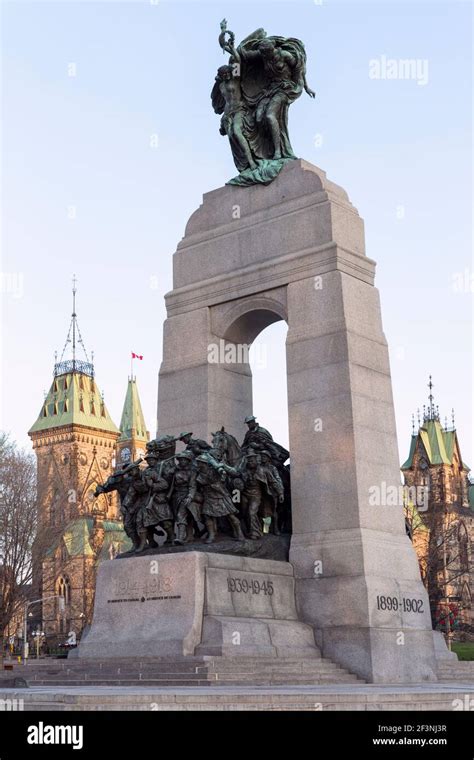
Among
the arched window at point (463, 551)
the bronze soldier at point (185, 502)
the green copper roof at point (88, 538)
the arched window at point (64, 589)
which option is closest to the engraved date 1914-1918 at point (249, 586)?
the bronze soldier at point (185, 502)

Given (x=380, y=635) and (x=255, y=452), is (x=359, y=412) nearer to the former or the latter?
(x=255, y=452)

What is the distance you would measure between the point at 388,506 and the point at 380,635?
279 cm

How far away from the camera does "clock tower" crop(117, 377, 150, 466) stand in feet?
483

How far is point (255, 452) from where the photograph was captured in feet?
71.2

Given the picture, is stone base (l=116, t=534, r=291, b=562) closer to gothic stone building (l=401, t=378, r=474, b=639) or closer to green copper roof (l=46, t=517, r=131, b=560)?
green copper roof (l=46, t=517, r=131, b=560)

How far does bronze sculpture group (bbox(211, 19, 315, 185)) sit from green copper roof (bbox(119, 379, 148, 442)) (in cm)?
12238

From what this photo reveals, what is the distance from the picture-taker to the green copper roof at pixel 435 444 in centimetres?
11094

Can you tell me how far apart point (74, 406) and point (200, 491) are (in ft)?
407

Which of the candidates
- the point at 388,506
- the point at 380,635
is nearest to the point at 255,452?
the point at 388,506

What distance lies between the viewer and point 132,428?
150 meters

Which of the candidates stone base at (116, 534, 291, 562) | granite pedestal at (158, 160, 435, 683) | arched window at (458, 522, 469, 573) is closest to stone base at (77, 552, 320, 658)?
stone base at (116, 534, 291, 562)

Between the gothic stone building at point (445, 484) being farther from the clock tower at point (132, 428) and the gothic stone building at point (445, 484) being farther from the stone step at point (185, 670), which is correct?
the stone step at point (185, 670)

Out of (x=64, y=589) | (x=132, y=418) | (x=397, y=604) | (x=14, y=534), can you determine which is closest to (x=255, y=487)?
(x=397, y=604)

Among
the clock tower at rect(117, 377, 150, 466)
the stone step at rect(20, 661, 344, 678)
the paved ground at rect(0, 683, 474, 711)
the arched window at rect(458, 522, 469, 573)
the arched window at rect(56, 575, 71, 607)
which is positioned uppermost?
the clock tower at rect(117, 377, 150, 466)
